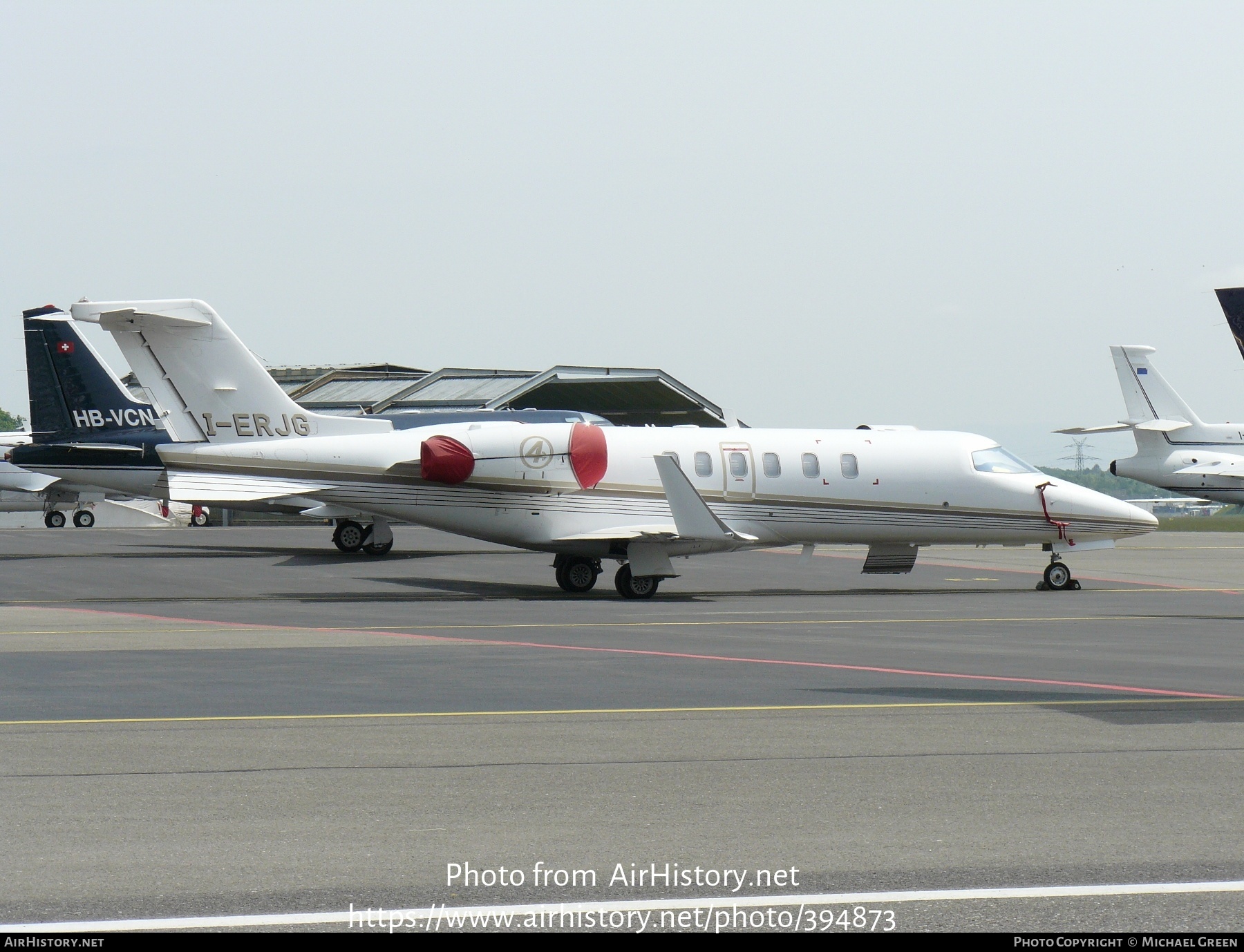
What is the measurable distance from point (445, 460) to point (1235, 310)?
43.8 ft

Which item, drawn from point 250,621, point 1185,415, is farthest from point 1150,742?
point 1185,415

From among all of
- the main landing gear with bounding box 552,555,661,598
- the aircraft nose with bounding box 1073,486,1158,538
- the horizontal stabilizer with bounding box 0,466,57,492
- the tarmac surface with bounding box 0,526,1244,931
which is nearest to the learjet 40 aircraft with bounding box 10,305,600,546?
the main landing gear with bounding box 552,555,661,598

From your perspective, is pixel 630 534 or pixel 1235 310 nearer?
pixel 1235 310

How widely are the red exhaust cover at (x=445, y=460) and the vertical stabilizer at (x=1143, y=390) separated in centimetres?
3957

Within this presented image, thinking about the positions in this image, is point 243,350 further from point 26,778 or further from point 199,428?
point 26,778

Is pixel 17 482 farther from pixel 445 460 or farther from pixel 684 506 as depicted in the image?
pixel 684 506

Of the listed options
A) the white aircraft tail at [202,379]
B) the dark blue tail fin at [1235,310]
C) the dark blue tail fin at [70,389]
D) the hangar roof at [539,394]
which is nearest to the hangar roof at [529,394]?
the hangar roof at [539,394]

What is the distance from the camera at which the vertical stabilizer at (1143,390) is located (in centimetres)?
5606

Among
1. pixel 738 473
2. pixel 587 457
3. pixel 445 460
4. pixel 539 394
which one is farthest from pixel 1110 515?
pixel 539 394

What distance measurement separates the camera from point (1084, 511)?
85.8 feet

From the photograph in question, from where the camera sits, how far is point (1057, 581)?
26.3 metres

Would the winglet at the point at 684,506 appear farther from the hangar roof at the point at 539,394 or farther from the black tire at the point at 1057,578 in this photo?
the hangar roof at the point at 539,394

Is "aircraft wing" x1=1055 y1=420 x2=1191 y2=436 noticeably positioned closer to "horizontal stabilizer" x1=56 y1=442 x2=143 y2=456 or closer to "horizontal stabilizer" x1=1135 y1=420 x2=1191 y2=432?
"horizontal stabilizer" x1=1135 y1=420 x2=1191 y2=432

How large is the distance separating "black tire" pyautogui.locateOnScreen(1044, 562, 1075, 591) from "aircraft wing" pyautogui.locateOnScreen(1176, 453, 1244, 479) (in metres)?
29.7
